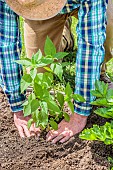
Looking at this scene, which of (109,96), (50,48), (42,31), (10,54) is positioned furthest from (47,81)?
(42,31)

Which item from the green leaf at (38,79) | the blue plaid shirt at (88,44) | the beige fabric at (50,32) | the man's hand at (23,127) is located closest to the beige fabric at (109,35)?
the beige fabric at (50,32)

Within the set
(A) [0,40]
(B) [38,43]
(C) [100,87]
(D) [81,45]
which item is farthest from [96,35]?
(B) [38,43]

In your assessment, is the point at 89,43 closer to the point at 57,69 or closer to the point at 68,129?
the point at 57,69

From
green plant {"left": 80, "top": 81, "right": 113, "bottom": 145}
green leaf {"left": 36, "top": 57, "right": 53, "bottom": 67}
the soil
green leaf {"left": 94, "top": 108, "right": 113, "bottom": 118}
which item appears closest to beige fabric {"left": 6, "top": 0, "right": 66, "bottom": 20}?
green leaf {"left": 36, "top": 57, "right": 53, "bottom": 67}

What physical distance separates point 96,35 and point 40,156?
0.63 m

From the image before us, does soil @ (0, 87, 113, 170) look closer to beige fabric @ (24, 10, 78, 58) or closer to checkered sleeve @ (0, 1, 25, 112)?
checkered sleeve @ (0, 1, 25, 112)

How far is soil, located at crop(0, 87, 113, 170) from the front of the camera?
2445 mm

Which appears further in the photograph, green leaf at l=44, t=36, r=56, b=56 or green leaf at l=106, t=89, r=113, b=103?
green leaf at l=44, t=36, r=56, b=56

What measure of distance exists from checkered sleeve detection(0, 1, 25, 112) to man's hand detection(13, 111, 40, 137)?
0.21 ft

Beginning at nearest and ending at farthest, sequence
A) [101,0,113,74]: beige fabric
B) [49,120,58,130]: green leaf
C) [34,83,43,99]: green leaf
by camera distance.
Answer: [34,83,43,99]: green leaf
[49,120,58,130]: green leaf
[101,0,113,74]: beige fabric

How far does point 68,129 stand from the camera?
2629mm

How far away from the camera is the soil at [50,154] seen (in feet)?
8.02

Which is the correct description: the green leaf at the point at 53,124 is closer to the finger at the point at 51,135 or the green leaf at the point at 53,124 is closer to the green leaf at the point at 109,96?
the finger at the point at 51,135

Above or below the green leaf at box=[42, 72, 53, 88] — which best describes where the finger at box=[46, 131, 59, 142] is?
below
